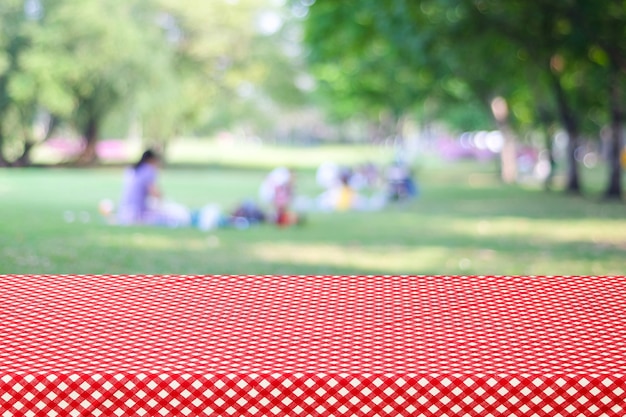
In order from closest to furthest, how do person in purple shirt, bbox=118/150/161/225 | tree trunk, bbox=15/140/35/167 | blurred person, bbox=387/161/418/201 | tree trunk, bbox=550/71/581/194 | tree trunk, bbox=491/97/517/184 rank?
person in purple shirt, bbox=118/150/161/225, blurred person, bbox=387/161/418/201, tree trunk, bbox=550/71/581/194, tree trunk, bbox=491/97/517/184, tree trunk, bbox=15/140/35/167

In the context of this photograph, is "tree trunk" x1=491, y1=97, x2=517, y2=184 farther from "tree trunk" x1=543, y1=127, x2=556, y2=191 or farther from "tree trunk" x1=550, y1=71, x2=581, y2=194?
"tree trunk" x1=550, y1=71, x2=581, y2=194

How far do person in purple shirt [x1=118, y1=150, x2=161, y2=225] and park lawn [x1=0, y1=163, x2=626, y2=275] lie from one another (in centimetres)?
37

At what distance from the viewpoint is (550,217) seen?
13750 millimetres

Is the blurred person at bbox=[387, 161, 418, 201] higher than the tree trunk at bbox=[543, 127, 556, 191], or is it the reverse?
the blurred person at bbox=[387, 161, 418, 201]

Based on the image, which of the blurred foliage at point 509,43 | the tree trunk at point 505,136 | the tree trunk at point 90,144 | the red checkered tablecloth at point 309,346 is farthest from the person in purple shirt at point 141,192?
the tree trunk at point 90,144

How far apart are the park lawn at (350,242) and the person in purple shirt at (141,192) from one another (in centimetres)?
37

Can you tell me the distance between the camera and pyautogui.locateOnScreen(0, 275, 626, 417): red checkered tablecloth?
1752 millimetres

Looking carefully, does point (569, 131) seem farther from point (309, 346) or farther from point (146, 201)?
point (309, 346)

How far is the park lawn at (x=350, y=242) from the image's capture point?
27.6 feet

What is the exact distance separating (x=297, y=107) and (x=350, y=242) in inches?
1258

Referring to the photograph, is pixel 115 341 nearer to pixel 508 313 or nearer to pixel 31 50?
pixel 508 313

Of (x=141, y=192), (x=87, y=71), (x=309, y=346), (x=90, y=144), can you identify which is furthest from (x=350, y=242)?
(x=90, y=144)

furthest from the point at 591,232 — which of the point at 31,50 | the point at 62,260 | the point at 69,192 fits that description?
the point at 31,50

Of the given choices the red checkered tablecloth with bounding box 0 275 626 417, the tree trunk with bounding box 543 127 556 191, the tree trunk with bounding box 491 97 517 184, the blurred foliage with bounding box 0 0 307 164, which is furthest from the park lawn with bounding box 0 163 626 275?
the blurred foliage with bounding box 0 0 307 164
